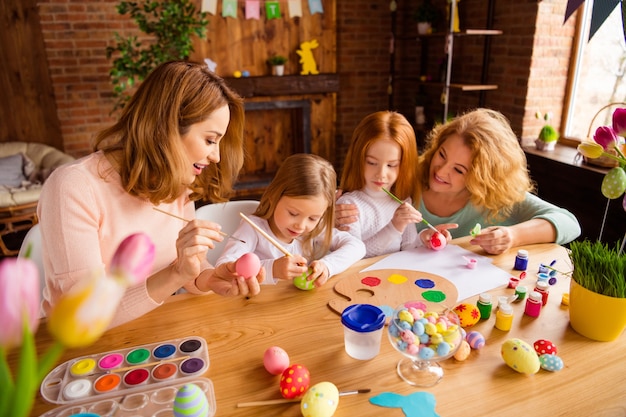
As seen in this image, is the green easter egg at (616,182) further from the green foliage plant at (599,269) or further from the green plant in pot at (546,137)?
the green plant in pot at (546,137)

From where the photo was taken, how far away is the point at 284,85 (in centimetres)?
444

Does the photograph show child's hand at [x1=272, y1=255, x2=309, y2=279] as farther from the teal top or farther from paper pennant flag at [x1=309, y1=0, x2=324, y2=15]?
paper pennant flag at [x1=309, y1=0, x2=324, y2=15]

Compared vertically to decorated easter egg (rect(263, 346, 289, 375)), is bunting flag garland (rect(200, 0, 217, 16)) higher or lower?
higher

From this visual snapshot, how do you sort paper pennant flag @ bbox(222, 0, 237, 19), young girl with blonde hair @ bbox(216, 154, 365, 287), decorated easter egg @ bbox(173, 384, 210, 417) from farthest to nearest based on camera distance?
1. paper pennant flag @ bbox(222, 0, 237, 19)
2. young girl with blonde hair @ bbox(216, 154, 365, 287)
3. decorated easter egg @ bbox(173, 384, 210, 417)

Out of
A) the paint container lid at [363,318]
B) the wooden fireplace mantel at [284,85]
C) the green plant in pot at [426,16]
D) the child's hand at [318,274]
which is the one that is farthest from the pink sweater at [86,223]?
the green plant in pot at [426,16]

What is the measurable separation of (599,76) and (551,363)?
311cm

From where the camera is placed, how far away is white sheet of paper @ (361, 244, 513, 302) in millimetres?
1279

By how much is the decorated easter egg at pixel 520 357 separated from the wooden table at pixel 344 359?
17mm

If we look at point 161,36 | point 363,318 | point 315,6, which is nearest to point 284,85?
point 315,6

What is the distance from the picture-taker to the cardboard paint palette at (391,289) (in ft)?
3.86

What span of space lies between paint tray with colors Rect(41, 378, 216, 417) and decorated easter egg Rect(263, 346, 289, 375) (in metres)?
0.12

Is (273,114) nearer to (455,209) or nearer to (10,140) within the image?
(10,140)

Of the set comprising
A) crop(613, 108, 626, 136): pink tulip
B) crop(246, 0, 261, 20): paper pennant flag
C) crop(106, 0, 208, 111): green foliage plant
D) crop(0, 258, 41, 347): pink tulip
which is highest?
crop(246, 0, 261, 20): paper pennant flag

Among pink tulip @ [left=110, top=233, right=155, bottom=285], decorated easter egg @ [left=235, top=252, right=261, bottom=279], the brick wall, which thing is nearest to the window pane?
the brick wall
